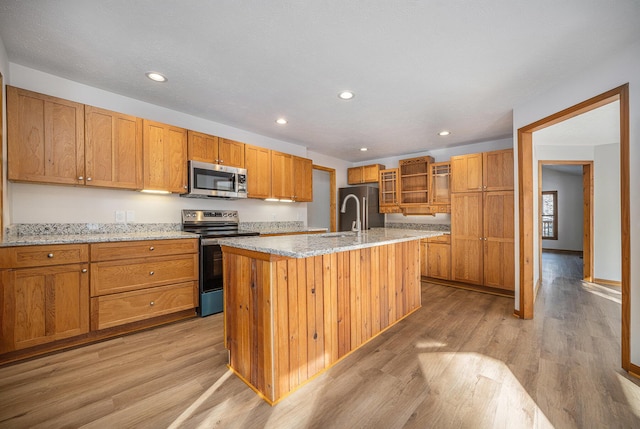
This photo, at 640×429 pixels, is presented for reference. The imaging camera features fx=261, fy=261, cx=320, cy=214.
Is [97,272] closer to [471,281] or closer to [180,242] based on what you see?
[180,242]

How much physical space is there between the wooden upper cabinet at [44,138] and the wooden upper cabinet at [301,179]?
2767 mm

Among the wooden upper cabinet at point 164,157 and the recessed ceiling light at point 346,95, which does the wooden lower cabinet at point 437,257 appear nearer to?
the recessed ceiling light at point 346,95

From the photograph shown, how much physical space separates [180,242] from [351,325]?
6.74ft

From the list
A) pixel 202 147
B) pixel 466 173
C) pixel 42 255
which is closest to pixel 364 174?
pixel 466 173

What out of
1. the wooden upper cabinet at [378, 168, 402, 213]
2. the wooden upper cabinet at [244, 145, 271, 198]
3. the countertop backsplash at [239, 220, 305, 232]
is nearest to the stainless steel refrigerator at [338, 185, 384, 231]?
the wooden upper cabinet at [378, 168, 402, 213]

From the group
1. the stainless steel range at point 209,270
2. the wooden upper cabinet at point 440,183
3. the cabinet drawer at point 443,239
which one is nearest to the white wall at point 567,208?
the wooden upper cabinet at point 440,183

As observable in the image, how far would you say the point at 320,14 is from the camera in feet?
5.67

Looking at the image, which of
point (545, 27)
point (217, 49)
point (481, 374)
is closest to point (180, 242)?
point (217, 49)

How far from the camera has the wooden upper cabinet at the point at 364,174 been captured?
19.1 ft

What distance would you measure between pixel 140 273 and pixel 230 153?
1891 millimetres

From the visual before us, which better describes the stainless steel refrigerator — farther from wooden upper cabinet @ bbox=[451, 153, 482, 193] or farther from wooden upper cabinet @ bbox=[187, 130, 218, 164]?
wooden upper cabinet @ bbox=[187, 130, 218, 164]

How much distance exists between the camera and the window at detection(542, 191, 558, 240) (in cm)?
817

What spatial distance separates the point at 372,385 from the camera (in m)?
1.81

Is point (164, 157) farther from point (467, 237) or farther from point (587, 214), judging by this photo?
point (587, 214)
